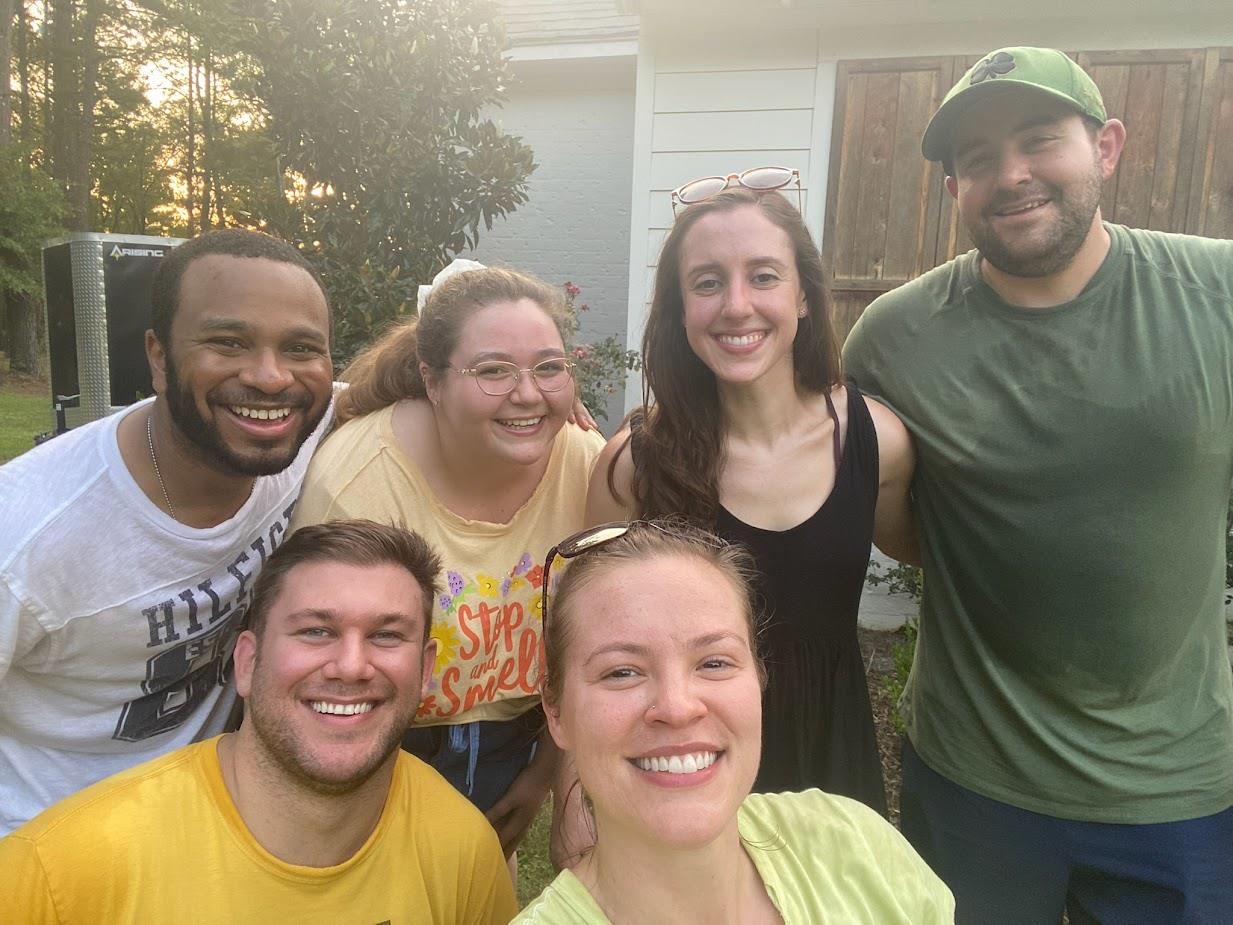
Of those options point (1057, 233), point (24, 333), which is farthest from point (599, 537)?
point (24, 333)

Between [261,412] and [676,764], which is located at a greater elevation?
[261,412]

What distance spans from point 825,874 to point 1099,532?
1.15 metres

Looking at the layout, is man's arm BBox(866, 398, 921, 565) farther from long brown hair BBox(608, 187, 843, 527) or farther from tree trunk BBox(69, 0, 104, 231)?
tree trunk BBox(69, 0, 104, 231)

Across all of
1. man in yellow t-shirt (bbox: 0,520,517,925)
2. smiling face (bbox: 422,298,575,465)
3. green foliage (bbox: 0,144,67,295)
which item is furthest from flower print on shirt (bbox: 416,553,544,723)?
green foliage (bbox: 0,144,67,295)

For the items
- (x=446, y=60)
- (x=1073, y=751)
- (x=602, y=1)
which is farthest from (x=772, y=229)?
(x=602, y=1)

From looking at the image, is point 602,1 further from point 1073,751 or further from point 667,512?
point 1073,751

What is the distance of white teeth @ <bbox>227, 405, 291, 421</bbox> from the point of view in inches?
84.7

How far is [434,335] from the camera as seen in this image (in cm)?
255

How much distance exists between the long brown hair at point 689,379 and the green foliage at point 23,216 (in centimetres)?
2102

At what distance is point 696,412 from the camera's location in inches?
95.6

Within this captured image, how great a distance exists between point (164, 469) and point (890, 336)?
204cm

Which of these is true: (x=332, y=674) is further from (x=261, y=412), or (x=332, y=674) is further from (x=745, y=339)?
(x=745, y=339)

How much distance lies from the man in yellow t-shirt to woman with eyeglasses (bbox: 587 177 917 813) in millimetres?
731

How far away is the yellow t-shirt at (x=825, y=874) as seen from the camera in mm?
1576
